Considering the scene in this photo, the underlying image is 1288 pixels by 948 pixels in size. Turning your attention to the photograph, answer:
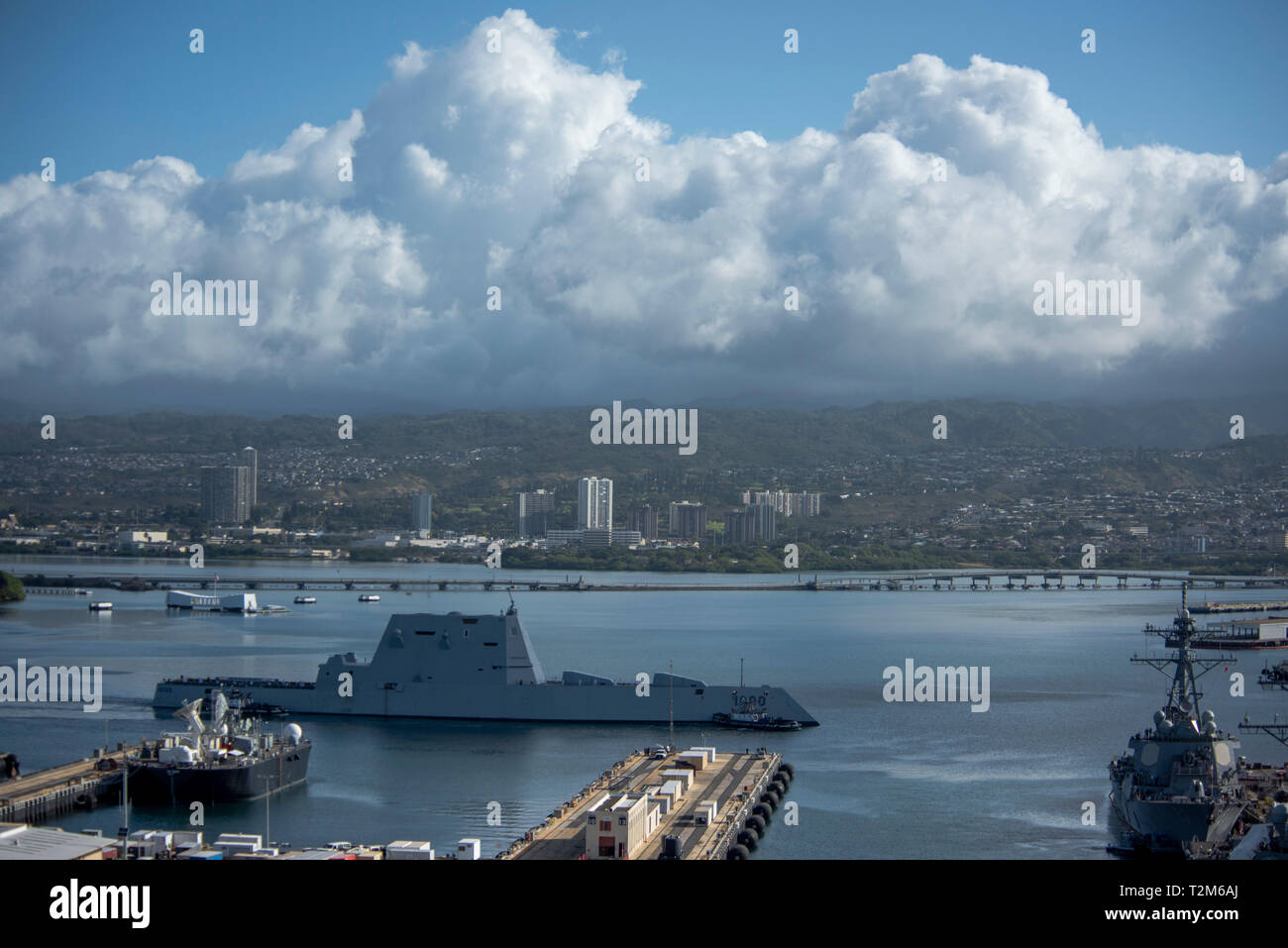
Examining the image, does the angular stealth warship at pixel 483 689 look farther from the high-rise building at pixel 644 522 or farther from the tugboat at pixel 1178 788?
the high-rise building at pixel 644 522

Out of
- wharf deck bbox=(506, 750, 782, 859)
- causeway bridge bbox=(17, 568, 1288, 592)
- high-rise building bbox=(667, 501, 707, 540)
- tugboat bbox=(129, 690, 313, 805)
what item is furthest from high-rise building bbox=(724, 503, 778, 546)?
tugboat bbox=(129, 690, 313, 805)

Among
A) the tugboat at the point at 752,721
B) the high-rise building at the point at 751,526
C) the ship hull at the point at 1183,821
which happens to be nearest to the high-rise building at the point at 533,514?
the high-rise building at the point at 751,526

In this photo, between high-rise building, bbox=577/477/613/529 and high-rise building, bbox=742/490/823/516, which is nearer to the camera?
high-rise building, bbox=577/477/613/529

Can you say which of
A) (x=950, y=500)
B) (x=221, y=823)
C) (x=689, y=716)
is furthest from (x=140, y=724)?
(x=950, y=500)

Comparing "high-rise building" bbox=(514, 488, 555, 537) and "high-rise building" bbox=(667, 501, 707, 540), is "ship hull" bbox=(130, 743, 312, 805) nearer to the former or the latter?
"high-rise building" bbox=(667, 501, 707, 540)
